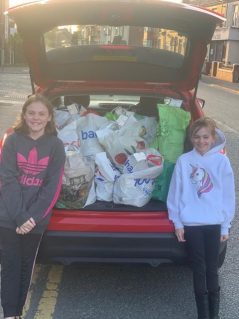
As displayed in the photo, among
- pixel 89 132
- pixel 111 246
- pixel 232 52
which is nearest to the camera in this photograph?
pixel 111 246

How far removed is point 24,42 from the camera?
3.89m

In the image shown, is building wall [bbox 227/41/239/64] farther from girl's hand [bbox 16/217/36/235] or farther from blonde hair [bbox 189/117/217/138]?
girl's hand [bbox 16/217/36/235]

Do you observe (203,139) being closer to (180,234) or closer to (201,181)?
(201,181)

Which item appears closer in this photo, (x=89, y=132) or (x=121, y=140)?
(x=121, y=140)

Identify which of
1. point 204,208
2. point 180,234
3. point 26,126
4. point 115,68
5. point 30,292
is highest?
point 115,68

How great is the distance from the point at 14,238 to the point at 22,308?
1.51 ft

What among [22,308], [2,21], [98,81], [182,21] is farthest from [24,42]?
[2,21]

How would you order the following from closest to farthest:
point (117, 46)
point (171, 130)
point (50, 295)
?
point (50, 295)
point (171, 130)
point (117, 46)

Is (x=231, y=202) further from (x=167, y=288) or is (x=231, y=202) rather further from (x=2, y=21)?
(x=2, y=21)

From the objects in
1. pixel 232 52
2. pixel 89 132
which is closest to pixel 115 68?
pixel 89 132

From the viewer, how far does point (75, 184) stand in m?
3.36

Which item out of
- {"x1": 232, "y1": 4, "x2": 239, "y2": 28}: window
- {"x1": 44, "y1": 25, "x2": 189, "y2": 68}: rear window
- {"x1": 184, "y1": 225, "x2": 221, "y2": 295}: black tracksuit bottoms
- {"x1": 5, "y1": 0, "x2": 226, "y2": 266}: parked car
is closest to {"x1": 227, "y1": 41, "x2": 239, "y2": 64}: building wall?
{"x1": 232, "y1": 4, "x2": 239, "y2": 28}: window

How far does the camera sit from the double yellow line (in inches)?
132

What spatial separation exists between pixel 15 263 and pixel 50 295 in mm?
639
